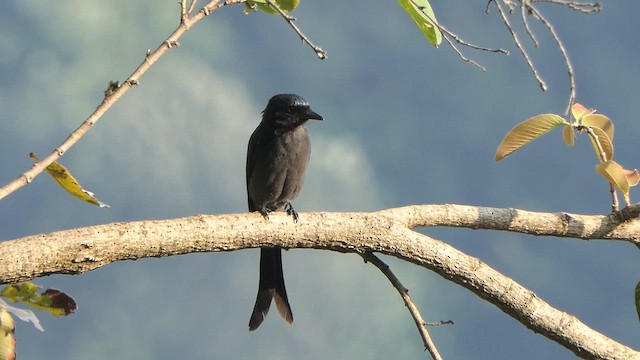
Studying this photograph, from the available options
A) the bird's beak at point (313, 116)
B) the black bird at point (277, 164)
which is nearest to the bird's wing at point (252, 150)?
the black bird at point (277, 164)

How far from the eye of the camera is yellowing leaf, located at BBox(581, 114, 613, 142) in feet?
11.5

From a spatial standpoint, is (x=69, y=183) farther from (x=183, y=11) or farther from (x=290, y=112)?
(x=290, y=112)

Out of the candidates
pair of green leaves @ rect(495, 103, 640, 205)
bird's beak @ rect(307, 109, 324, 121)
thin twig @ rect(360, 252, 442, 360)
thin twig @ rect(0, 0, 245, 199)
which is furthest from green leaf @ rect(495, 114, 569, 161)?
bird's beak @ rect(307, 109, 324, 121)

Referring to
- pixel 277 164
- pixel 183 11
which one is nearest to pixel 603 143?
pixel 183 11

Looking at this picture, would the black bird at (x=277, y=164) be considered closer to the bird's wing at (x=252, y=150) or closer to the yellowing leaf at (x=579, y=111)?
the bird's wing at (x=252, y=150)

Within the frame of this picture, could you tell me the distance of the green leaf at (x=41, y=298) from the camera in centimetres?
271

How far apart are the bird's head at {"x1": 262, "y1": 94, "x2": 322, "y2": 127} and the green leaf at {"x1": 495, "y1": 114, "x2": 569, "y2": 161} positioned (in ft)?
6.53

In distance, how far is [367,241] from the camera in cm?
351

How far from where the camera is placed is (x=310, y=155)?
5.18 metres

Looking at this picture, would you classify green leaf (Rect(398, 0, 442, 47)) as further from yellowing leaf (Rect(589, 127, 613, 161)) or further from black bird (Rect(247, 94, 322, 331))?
black bird (Rect(247, 94, 322, 331))

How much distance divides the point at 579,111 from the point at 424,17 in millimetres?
1064

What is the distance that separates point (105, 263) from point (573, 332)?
2.15 meters

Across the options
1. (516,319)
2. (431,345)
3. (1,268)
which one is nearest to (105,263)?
(1,268)

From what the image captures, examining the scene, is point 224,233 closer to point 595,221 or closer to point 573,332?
point 573,332
